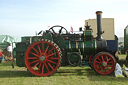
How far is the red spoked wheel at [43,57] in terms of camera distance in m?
6.27

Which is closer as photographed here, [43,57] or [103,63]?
[43,57]

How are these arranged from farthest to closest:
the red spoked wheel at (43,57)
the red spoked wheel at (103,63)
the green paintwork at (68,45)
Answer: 1. the green paintwork at (68,45)
2. the red spoked wheel at (103,63)
3. the red spoked wheel at (43,57)

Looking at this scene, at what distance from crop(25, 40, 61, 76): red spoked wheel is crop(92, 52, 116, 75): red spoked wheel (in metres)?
1.41

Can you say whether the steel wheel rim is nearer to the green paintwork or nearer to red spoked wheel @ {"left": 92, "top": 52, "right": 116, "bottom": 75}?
red spoked wheel @ {"left": 92, "top": 52, "right": 116, "bottom": 75}

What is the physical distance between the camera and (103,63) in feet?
21.0

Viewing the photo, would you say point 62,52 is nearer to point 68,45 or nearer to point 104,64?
point 68,45

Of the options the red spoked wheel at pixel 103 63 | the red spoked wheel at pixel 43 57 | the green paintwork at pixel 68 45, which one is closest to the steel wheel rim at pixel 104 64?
the red spoked wheel at pixel 103 63

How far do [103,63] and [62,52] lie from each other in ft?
5.29

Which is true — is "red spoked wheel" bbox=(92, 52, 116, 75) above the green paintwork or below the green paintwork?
below

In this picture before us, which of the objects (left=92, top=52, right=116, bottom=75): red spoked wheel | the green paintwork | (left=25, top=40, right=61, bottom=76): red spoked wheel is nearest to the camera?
(left=25, top=40, right=61, bottom=76): red spoked wheel

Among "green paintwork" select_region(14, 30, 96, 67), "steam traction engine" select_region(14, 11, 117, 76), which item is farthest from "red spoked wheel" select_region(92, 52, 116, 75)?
"green paintwork" select_region(14, 30, 96, 67)

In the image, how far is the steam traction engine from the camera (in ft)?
20.6

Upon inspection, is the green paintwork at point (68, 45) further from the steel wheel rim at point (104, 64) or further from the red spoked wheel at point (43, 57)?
the steel wheel rim at point (104, 64)

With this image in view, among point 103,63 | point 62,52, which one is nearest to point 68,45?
point 62,52
